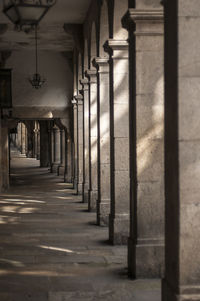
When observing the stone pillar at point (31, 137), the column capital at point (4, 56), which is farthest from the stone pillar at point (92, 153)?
the stone pillar at point (31, 137)

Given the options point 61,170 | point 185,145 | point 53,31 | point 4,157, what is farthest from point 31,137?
point 185,145

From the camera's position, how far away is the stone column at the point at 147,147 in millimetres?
6113

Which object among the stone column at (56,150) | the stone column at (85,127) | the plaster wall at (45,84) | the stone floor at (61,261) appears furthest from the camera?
the stone column at (56,150)

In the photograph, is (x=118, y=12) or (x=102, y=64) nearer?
(x=118, y=12)

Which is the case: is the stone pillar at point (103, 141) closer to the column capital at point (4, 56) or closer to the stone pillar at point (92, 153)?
the stone pillar at point (92, 153)

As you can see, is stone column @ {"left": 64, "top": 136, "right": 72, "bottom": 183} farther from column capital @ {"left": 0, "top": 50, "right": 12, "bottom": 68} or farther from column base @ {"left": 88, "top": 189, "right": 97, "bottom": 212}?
column base @ {"left": 88, "top": 189, "right": 97, "bottom": 212}

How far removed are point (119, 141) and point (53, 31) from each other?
901 centimetres

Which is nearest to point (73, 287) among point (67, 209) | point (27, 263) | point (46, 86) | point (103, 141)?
point (27, 263)

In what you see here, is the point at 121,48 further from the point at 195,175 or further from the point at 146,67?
the point at 195,175

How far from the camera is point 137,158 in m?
6.25

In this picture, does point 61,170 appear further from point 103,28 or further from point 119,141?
point 119,141

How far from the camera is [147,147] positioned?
20.5ft

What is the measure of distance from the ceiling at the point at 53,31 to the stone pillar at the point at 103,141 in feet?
11.6

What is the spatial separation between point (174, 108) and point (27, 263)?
3.77 meters
